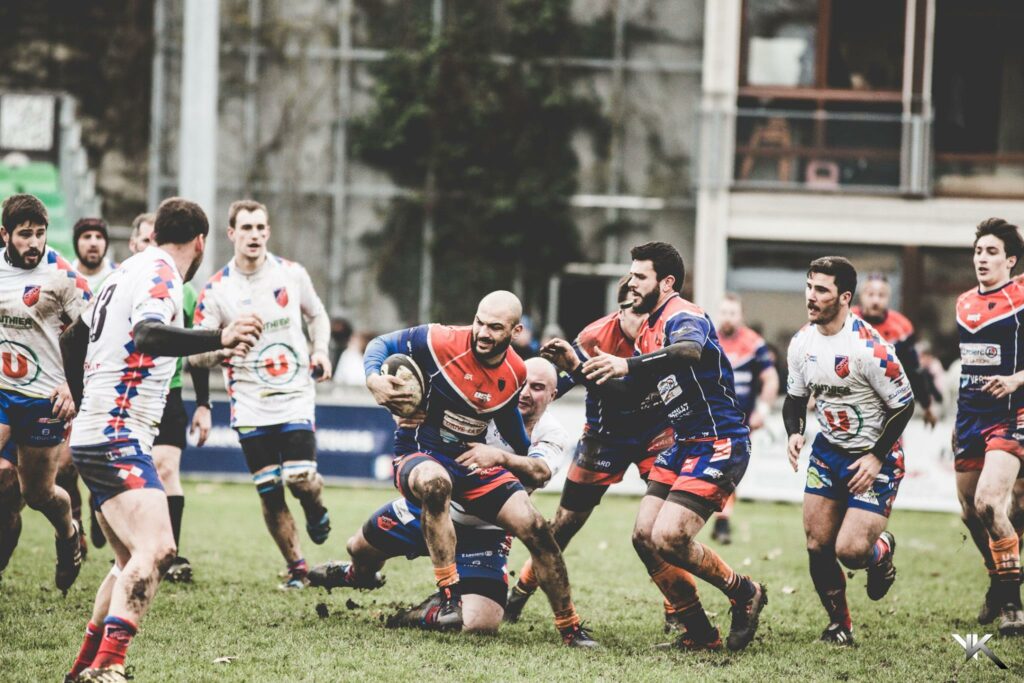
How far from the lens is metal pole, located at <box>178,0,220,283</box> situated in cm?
1572

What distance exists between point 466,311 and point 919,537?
1267 cm

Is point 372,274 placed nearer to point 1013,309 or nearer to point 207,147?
point 207,147

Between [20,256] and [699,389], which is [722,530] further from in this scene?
[20,256]

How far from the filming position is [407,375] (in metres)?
6.80

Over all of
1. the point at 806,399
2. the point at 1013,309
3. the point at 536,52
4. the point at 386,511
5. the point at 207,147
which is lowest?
the point at 386,511

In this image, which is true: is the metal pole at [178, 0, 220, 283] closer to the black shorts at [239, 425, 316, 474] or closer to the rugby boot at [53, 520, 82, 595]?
the black shorts at [239, 425, 316, 474]

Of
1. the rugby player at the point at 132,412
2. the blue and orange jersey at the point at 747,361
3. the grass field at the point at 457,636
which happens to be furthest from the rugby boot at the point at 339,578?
the blue and orange jersey at the point at 747,361

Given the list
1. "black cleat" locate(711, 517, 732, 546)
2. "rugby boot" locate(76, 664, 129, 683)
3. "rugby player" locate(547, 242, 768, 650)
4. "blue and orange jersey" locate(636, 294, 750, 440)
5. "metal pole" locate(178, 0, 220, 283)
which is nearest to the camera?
"rugby boot" locate(76, 664, 129, 683)

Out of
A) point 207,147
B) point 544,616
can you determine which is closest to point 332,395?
point 207,147

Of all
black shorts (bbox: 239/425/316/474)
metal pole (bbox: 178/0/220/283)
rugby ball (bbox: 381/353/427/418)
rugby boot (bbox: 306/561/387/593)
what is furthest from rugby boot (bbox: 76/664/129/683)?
metal pole (bbox: 178/0/220/283)

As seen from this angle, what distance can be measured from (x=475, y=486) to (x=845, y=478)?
2.21m

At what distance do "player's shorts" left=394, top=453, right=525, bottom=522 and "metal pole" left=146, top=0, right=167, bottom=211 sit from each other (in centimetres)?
1856

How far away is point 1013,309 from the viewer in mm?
8000

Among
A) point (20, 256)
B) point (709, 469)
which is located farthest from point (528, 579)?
point (20, 256)
